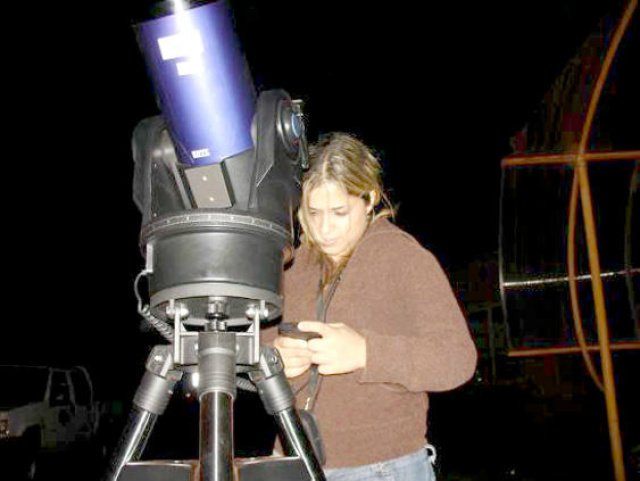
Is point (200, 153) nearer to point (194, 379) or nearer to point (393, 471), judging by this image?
point (194, 379)

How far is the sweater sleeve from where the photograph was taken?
1.06m

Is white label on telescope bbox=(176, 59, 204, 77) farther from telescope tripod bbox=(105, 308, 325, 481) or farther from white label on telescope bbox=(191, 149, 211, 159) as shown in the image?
telescope tripod bbox=(105, 308, 325, 481)

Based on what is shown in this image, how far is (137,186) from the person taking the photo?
100cm

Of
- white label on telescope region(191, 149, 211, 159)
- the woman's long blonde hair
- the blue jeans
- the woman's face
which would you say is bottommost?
the blue jeans

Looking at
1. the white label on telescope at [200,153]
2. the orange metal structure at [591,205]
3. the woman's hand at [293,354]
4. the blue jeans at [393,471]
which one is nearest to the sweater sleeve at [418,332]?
the woman's hand at [293,354]

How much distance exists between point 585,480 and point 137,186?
17.5 feet

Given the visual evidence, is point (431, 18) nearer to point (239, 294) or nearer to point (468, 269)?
point (239, 294)

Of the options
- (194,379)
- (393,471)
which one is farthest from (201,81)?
(393,471)

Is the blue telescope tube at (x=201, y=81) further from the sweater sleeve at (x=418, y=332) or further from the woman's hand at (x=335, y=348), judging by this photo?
the sweater sleeve at (x=418, y=332)

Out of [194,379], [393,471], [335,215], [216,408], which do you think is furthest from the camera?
[335,215]

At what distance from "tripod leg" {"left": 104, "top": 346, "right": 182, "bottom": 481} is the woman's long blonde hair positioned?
0.71 m

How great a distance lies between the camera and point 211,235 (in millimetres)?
863

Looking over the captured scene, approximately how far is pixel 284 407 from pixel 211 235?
0.32 meters

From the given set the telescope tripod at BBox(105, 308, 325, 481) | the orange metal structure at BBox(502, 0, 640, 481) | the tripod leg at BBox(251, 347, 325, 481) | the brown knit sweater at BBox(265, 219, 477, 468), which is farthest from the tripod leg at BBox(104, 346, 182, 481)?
the orange metal structure at BBox(502, 0, 640, 481)
